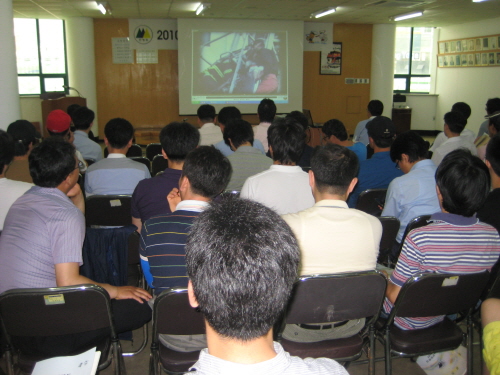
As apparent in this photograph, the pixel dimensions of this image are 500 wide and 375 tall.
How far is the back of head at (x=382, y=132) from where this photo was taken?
370 centimetres

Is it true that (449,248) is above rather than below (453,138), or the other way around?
below

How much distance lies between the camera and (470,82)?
1091 centimetres

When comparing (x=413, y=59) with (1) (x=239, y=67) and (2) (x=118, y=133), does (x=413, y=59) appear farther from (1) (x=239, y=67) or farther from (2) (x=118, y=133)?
(2) (x=118, y=133)

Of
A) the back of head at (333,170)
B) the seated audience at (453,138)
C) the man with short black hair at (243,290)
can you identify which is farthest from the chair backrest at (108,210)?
the seated audience at (453,138)

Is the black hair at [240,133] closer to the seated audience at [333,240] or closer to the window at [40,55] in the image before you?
the seated audience at [333,240]

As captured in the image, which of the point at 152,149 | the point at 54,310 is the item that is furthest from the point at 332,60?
the point at 54,310

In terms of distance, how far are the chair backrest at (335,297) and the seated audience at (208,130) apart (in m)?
3.71

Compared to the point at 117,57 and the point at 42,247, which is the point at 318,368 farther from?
the point at 117,57

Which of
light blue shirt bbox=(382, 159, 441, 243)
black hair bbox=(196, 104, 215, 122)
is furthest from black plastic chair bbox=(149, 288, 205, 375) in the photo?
black hair bbox=(196, 104, 215, 122)

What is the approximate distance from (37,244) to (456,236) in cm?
179

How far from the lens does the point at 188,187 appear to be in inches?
80.1

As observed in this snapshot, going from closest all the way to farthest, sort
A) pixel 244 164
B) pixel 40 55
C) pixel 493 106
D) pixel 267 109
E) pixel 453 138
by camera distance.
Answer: pixel 244 164, pixel 453 138, pixel 267 109, pixel 493 106, pixel 40 55

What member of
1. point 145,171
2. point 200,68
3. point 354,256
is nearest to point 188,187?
point 354,256

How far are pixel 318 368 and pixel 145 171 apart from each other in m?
2.76
